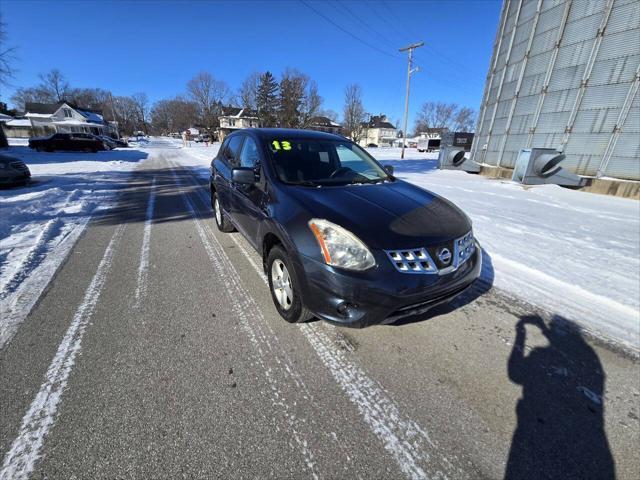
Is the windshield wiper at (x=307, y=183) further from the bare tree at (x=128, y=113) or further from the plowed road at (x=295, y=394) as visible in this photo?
the bare tree at (x=128, y=113)

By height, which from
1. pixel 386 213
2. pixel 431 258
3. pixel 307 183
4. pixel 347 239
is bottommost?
pixel 431 258

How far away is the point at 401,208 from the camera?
259cm

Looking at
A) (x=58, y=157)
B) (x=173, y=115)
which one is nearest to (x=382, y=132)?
(x=173, y=115)

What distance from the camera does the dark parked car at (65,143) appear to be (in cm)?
2391

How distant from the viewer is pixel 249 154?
147 inches

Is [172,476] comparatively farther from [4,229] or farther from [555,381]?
[4,229]

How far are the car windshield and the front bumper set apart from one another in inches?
46.1

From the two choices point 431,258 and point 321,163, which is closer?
point 431,258

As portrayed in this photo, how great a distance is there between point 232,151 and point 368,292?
3.47 metres

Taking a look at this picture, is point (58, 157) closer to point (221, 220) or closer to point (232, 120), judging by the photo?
point (221, 220)

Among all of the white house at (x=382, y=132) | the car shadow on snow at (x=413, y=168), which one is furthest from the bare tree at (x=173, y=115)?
the car shadow on snow at (x=413, y=168)

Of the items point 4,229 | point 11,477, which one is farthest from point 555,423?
point 4,229

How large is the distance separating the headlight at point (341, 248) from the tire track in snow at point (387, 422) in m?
0.81

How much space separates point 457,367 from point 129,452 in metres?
2.25
